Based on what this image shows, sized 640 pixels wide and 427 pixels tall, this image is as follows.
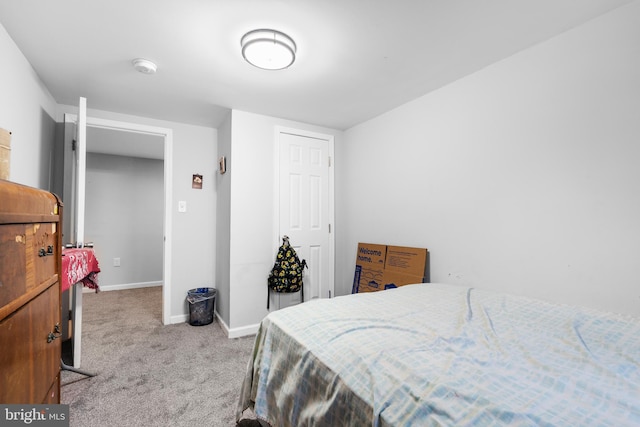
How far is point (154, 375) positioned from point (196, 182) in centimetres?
202

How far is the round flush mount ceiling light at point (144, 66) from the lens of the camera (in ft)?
6.60

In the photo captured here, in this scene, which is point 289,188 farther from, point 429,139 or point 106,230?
point 106,230

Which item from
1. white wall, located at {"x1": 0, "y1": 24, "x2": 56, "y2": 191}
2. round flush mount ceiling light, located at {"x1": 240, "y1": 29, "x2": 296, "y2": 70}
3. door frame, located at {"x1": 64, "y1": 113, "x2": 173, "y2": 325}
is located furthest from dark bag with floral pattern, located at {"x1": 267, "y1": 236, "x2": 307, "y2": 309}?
white wall, located at {"x1": 0, "y1": 24, "x2": 56, "y2": 191}

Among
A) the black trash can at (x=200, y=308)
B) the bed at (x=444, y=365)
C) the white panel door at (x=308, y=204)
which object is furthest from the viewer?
the white panel door at (x=308, y=204)


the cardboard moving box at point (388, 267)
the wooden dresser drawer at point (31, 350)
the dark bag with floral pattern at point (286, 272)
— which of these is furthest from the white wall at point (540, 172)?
the wooden dresser drawer at point (31, 350)

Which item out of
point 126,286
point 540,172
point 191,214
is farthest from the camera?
point 126,286

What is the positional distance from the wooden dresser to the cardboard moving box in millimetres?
2388

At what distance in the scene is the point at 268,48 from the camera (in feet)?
5.78

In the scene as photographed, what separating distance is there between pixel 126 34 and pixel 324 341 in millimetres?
2102

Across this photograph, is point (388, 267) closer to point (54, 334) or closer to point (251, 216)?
point (251, 216)

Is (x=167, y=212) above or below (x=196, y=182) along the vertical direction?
below

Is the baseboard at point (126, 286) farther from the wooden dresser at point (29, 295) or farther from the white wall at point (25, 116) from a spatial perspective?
the wooden dresser at point (29, 295)

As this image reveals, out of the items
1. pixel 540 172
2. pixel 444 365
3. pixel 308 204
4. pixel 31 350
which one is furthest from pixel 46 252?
pixel 540 172

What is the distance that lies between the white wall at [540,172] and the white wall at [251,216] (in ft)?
4.67
